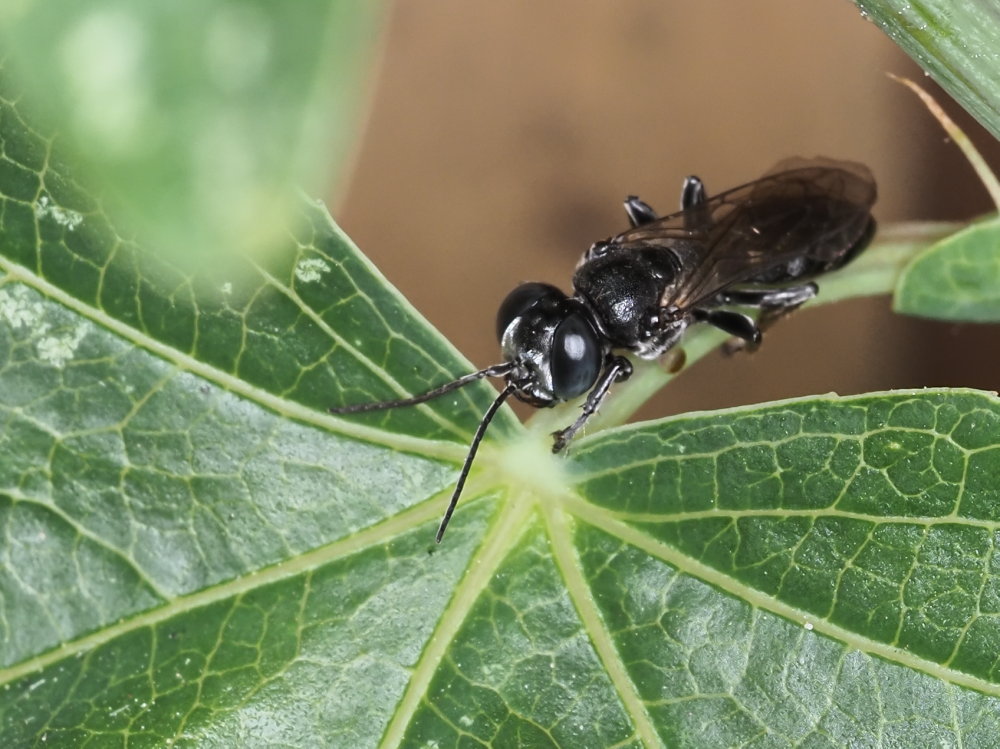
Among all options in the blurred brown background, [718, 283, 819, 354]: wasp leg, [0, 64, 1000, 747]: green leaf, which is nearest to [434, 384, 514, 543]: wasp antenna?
[0, 64, 1000, 747]: green leaf

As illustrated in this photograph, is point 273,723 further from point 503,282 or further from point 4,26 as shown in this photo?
point 503,282

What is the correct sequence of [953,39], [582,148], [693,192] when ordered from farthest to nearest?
[582,148]
[693,192]
[953,39]

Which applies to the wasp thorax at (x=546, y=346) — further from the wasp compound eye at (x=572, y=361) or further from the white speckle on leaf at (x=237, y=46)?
the white speckle on leaf at (x=237, y=46)

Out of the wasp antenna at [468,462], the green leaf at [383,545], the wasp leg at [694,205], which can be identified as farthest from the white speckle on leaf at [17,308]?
the wasp leg at [694,205]

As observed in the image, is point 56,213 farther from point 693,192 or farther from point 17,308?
point 693,192

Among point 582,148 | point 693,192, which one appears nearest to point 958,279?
point 693,192

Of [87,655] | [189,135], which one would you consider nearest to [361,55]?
[189,135]
